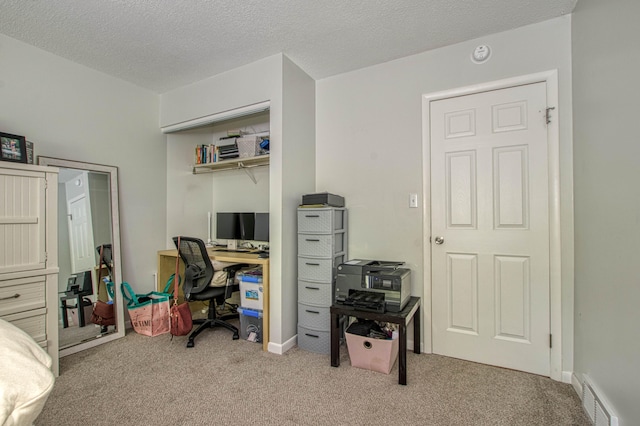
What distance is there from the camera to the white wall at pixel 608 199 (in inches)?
51.3

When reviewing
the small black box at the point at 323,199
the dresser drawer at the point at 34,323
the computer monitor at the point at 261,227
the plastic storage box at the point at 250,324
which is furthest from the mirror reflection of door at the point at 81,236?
the small black box at the point at 323,199

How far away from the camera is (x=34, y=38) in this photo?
7.53 feet

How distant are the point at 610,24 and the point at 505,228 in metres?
1.27

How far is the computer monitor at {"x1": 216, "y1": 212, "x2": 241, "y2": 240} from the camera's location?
11.1 feet

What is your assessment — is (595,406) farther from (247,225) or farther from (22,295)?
(22,295)

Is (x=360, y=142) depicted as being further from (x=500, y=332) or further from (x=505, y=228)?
(x=500, y=332)

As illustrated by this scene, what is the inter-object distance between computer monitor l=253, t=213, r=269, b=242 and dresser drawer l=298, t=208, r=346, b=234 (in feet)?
2.07

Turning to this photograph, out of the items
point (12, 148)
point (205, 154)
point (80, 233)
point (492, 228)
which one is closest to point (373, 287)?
point (492, 228)

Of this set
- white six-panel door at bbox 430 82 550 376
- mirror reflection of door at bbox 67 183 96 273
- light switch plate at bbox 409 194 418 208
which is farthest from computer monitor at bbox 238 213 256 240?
white six-panel door at bbox 430 82 550 376

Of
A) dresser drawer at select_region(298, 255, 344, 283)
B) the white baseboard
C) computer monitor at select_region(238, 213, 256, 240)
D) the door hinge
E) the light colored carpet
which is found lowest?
the light colored carpet

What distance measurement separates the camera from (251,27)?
2.17 meters

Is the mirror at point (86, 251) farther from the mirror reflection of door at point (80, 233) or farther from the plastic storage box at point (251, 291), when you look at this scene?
the plastic storage box at point (251, 291)

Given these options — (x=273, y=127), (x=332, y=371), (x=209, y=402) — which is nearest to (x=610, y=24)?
(x=273, y=127)

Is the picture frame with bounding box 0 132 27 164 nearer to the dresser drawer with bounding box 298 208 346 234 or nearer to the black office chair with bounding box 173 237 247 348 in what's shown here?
the black office chair with bounding box 173 237 247 348
